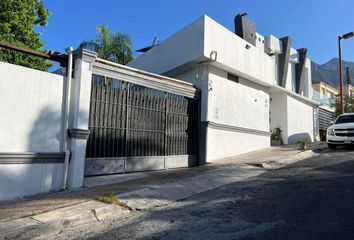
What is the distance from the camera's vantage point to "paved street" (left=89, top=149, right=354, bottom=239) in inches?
197

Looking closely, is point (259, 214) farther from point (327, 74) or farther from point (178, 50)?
point (327, 74)

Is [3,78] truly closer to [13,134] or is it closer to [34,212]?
[13,134]

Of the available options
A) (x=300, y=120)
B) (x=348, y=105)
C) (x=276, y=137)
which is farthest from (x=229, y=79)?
(x=348, y=105)

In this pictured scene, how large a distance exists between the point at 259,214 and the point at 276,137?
45.9ft

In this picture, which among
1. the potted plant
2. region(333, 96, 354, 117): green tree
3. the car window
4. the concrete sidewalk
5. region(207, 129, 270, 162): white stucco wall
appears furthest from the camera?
region(333, 96, 354, 117): green tree

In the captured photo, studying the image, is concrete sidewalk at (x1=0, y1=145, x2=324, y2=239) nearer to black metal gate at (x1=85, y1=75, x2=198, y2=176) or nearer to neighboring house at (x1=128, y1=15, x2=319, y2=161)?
black metal gate at (x1=85, y1=75, x2=198, y2=176)

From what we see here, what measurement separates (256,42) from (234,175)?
11.0 metres

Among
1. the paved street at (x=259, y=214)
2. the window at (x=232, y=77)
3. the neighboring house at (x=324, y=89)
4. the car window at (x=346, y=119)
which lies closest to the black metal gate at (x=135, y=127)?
the window at (x=232, y=77)

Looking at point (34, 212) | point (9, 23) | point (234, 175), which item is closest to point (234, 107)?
point (234, 175)

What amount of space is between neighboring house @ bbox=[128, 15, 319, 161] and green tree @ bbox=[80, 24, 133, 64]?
2743mm

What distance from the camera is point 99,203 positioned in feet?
21.9

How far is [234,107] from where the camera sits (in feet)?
49.1

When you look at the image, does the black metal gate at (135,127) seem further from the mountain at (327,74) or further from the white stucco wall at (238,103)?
the mountain at (327,74)

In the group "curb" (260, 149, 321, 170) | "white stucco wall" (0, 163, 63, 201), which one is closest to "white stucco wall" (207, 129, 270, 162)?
"curb" (260, 149, 321, 170)
